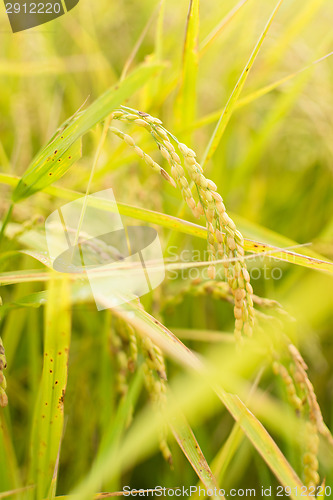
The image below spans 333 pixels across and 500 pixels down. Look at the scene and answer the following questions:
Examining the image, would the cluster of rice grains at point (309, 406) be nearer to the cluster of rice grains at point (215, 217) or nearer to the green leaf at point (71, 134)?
the cluster of rice grains at point (215, 217)

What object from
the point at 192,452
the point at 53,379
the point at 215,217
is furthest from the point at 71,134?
the point at 192,452

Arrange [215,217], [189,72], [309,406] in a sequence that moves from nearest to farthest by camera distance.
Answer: [215,217]
[309,406]
[189,72]

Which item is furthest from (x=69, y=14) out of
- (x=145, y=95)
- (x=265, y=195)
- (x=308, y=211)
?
(x=308, y=211)

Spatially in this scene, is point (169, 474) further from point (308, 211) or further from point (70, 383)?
point (308, 211)

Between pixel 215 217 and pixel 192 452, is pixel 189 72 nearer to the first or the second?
pixel 215 217

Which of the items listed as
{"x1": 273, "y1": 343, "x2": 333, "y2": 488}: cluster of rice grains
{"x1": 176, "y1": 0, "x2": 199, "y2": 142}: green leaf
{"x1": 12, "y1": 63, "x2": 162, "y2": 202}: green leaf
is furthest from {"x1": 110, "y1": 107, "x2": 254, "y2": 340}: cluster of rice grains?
{"x1": 176, "y1": 0, "x2": 199, "y2": 142}: green leaf

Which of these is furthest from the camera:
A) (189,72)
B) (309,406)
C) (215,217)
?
(189,72)

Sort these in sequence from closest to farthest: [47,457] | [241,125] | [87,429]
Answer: [47,457]
[87,429]
[241,125]

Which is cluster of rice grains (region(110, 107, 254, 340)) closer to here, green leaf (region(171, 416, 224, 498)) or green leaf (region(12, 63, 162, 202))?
green leaf (region(12, 63, 162, 202))
